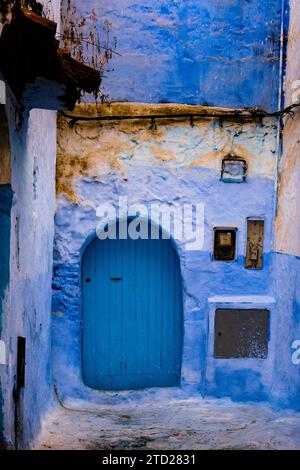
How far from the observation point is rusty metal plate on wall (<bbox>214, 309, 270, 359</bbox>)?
6.07 m

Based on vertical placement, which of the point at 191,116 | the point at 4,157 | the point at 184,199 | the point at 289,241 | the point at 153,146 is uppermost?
the point at 191,116

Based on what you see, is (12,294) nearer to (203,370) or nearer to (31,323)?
(31,323)

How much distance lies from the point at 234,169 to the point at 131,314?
6.35 feet

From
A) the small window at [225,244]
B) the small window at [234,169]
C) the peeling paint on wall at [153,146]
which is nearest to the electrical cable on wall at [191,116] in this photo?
the peeling paint on wall at [153,146]

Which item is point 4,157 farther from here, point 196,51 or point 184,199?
point 196,51

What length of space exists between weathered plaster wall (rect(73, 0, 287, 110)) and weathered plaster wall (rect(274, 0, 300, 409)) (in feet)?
0.99

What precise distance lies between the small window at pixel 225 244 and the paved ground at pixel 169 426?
156 cm

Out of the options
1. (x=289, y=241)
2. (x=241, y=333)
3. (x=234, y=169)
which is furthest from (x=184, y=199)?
(x=241, y=333)

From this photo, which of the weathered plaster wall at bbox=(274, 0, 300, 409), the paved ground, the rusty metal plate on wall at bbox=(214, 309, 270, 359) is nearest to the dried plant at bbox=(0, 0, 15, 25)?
the paved ground

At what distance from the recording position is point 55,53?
115 inches

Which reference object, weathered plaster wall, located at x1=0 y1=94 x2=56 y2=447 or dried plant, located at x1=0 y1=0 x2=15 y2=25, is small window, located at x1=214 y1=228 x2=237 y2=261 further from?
dried plant, located at x1=0 y1=0 x2=15 y2=25

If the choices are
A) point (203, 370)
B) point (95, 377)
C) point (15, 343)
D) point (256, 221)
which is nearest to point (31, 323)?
point (15, 343)

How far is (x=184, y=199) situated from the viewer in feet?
19.8

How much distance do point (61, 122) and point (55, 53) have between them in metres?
3.05
